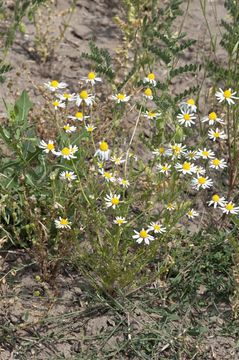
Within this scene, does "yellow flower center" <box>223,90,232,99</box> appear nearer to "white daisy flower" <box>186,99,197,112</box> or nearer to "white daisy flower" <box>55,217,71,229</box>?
"white daisy flower" <box>186,99,197,112</box>

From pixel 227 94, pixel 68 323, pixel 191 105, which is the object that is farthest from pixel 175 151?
pixel 68 323

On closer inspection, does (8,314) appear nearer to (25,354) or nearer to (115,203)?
(25,354)

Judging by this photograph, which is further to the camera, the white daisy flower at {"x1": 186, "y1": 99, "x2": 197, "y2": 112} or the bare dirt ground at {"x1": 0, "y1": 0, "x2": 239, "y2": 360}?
the white daisy flower at {"x1": 186, "y1": 99, "x2": 197, "y2": 112}

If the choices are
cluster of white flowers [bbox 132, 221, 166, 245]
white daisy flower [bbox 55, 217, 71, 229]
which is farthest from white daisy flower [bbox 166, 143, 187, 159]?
white daisy flower [bbox 55, 217, 71, 229]

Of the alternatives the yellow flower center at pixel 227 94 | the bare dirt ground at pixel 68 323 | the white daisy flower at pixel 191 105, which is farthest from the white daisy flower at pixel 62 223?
the yellow flower center at pixel 227 94

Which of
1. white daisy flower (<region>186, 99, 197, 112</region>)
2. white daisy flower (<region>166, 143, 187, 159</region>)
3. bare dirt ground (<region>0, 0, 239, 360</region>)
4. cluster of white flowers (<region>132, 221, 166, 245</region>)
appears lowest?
bare dirt ground (<region>0, 0, 239, 360</region>)

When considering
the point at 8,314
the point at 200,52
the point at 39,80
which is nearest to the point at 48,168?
the point at 8,314

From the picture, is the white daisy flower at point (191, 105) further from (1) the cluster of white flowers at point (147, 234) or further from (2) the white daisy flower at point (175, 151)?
(1) the cluster of white flowers at point (147, 234)

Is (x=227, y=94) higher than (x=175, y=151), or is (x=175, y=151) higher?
(x=227, y=94)

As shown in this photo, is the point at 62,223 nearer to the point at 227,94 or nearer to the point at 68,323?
the point at 68,323

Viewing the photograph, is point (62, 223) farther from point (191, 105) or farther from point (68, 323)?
point (191, 105)

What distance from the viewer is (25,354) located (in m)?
2.13

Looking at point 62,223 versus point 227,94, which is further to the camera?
point 227,94

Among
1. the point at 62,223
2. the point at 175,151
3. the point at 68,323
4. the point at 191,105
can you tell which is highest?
the point at 191,105
